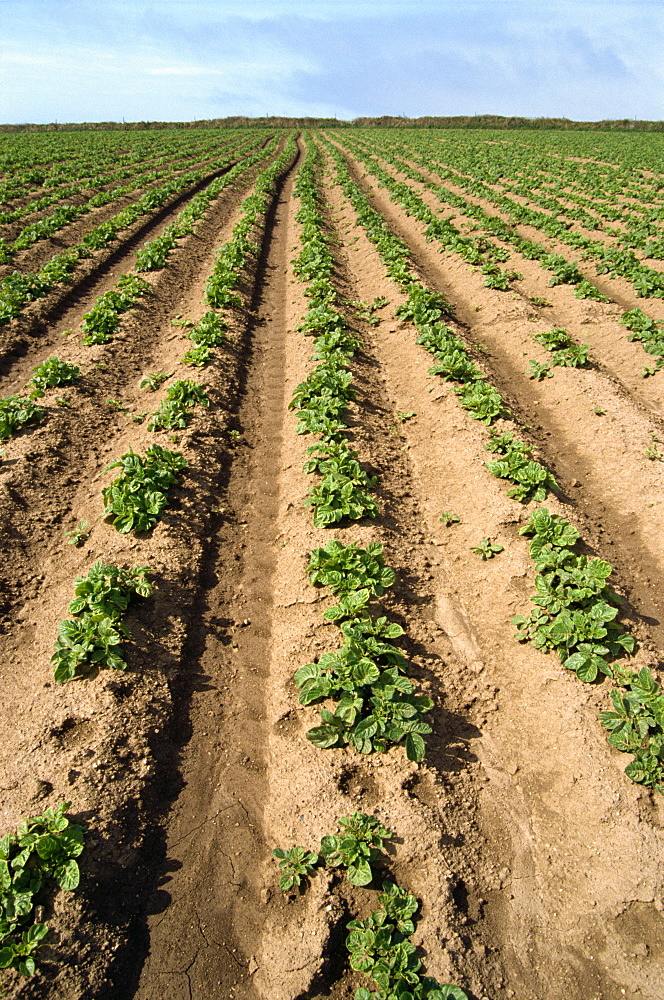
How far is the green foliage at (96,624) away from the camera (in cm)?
548

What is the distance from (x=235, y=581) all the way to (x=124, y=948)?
380 centimetres

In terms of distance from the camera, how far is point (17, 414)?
30.9ft

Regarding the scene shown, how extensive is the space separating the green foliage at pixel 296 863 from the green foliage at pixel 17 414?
8096mm

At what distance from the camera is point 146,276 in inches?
653

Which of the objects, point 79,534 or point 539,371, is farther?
point 539,371

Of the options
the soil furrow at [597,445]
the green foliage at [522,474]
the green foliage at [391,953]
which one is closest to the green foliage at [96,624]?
the green foliage at [391,953]

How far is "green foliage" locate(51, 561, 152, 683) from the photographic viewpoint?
5.48 metres

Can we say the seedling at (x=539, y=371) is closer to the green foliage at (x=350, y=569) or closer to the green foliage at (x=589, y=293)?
the green foliage at (x=589, y=293)

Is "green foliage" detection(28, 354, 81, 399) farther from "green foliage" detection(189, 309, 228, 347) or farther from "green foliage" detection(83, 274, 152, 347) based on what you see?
"green foliage" detection(189, 309, 228, 347)

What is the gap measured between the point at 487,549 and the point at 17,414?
320 inches

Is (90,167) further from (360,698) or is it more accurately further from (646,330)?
(360,698)

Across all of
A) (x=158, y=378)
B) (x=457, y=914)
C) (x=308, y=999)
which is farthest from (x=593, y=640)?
(x=158, y=378)

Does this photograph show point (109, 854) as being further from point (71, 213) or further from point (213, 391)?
point (71, 213)

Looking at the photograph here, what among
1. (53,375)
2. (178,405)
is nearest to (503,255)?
(178,405)
